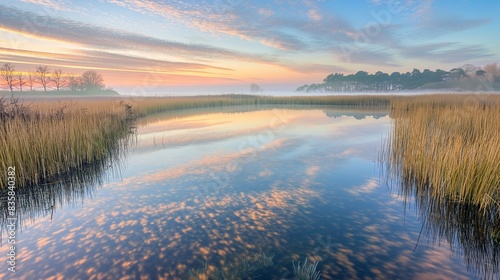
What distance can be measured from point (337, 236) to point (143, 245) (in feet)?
9.32

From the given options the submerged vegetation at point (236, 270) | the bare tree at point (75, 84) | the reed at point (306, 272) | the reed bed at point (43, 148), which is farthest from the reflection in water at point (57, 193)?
the bare tree at point (75, 84)

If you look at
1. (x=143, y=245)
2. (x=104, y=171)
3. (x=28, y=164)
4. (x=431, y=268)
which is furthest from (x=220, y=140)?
(x=431, y=268)

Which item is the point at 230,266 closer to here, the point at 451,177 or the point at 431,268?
the point at 431,268

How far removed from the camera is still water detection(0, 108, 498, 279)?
3139 mm

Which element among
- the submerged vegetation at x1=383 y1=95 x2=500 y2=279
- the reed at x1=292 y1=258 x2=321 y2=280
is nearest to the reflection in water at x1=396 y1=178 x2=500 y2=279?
the submerged vegetation at x1=383 y1=95 x2=500 y2=279

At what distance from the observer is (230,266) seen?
3.12 metres

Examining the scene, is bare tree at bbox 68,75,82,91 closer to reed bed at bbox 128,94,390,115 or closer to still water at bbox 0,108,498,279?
reed bed at bbox 128,94,390,115

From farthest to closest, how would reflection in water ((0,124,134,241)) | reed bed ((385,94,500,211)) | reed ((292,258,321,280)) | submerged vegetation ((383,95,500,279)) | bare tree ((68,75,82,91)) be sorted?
bare tree ((68,75,82,91))
reflection in water ((0,124,134,241))
reed bed ((385,94,500,211))
submerged vegetation ((383,95,500,279))
reed ((292,258,321,280))

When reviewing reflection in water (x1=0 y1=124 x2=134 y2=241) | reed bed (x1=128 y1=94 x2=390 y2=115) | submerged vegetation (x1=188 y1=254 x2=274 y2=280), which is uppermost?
reed bed (x1=128 y1=94 x2=390 y2=115)

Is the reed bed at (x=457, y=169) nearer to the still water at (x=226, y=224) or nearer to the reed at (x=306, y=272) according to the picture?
the still water at (x=226, y=224)

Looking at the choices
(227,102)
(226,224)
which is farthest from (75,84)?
(226,224)

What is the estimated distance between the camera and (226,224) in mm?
4207

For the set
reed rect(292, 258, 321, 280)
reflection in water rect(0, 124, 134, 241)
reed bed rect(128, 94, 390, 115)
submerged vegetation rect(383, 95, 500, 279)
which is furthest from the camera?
reed bed rect(128, 94, 390, 115)

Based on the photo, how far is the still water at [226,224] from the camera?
10.3 feet
